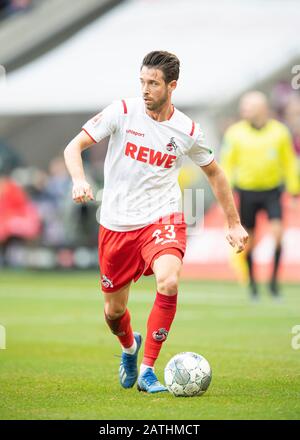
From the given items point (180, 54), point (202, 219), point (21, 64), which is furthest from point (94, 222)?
point (21, 64)

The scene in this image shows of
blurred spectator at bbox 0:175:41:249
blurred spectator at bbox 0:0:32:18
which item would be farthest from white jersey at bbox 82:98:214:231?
blurred spectator at bbox 0:0:32:18

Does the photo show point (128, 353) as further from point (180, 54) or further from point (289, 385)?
point (180, 54)

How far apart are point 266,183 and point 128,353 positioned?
7.93 meters

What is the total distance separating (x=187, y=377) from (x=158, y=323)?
0.47m

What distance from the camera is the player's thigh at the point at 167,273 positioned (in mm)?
7613

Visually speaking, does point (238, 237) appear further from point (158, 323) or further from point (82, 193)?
point (82, 193)

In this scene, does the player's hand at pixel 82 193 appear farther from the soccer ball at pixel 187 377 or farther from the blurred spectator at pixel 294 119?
the blurred spectator at pixel 294 119

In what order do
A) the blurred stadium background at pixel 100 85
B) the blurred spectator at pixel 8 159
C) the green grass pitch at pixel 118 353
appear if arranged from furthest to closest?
the blurred spectator at pixel 8 159 → the blurred stadium background at pixel 100 85 → the green grass pitch at pixel 118 353

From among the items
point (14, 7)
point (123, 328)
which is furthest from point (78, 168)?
point (14, 7)

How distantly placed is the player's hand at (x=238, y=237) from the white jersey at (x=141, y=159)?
1.50 feet

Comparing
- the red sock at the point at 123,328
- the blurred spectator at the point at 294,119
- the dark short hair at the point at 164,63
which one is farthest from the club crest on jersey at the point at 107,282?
the blurred spectator at the point at 294,119

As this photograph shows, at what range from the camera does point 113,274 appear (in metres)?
8.17

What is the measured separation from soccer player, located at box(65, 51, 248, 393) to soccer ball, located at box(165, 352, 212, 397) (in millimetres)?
265
